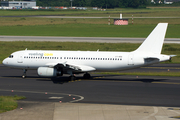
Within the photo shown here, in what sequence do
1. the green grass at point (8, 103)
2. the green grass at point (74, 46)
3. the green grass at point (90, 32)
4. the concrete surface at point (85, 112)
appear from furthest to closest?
the green grass at point (90, 32) → the green grass at point (74, 46) → the green grass at point (8, 103) → the concrete surface at point (85, 112)

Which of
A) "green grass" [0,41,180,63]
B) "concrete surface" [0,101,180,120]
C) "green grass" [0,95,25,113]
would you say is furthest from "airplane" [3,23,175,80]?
"green grass" [0,41,180,63]

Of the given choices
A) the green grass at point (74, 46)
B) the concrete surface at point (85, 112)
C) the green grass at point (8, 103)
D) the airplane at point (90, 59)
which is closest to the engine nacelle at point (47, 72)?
the airplane at point (90, 59)

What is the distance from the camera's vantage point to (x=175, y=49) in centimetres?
6875

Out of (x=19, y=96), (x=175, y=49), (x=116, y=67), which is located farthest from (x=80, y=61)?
(x=175, y=49)

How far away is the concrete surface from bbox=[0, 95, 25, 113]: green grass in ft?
2.07

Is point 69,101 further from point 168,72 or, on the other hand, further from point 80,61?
point 168,72

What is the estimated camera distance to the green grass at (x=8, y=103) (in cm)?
2671

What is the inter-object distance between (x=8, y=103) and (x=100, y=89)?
446 inches

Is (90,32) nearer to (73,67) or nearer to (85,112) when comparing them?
(73,67)

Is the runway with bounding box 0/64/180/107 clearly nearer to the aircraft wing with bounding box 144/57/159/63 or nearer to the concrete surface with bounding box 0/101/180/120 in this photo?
the concrete surface with bounding box 0/101/180/120

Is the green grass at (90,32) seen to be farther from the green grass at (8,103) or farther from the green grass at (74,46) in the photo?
the green grass at (8,103)

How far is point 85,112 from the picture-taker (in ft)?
84.3

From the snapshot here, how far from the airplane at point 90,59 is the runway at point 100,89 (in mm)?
1711

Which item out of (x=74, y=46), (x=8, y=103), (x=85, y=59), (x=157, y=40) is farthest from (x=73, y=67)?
(x=74, y=46)
